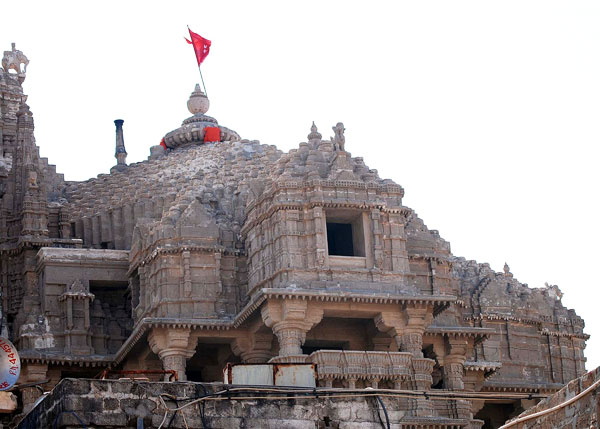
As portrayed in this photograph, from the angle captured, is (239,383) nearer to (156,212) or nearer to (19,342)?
(19,342)

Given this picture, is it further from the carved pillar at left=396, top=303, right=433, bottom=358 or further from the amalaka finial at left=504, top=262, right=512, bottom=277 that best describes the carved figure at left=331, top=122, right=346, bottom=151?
the amalaka finial at left=504, top=262, right=512, bottom=277

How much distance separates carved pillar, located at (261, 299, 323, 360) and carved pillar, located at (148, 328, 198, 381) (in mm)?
2975

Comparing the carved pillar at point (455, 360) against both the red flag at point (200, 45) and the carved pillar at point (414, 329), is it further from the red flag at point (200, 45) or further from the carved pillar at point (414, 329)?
the red flag at point (200, 45)

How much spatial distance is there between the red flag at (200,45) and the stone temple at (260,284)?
554cm

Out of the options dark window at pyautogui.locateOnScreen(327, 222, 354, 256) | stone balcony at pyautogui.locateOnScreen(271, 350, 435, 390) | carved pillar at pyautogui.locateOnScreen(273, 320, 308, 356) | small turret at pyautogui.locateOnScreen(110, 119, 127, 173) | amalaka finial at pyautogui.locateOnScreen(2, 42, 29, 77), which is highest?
amalaka finial at pyautogui.locateOnScreen(2, 42, 29, 77)

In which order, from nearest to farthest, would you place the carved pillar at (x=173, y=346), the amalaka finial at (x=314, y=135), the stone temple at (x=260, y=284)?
1. the stone temple at (x=260, y=284)
2. the carved pillar at (x=173, y=346)
3. the amalaka finial at (x=314, y=135)

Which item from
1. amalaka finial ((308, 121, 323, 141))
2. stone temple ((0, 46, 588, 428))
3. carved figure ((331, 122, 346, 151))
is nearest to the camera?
stone temple ((0, 46, 588, 428))

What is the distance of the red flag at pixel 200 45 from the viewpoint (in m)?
64.0

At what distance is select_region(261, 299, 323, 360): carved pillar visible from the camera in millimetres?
45625

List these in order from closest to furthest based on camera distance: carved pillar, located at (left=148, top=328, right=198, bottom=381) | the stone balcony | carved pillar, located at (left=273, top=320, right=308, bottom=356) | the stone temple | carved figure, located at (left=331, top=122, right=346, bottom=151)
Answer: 1. the stone balcony
2. carved pillar, located at (left=273, top=320, right=308, bottom=356)
3. the stone temple
4. carved pillar, located at (left=148, top=328, right=198, bottom=381)
5. carved figure, located at (left=331, top=122, right=346, bottom=151)

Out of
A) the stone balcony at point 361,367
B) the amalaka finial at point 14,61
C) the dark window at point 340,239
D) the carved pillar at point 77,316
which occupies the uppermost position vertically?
the amalaka finial at point 14,61

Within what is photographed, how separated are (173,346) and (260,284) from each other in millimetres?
3118

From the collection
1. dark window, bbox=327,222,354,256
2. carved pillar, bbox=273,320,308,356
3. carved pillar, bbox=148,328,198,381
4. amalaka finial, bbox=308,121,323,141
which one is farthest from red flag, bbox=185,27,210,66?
carved pillar, bbox=273,320,308,356

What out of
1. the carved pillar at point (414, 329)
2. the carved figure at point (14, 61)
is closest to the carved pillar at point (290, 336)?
the carved pillar at point (414, 329)
